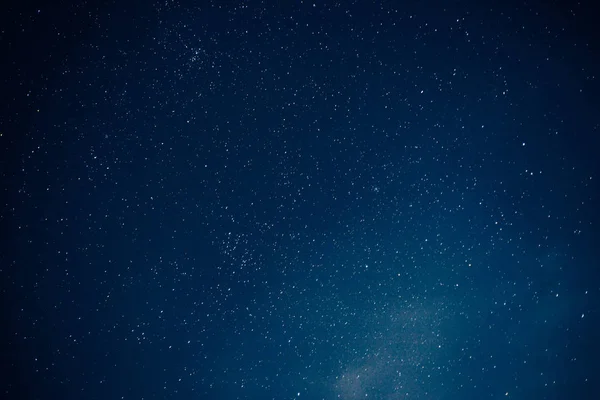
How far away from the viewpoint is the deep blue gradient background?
532 millimetres

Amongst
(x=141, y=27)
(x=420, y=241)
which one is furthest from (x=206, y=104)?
(x=420, y=241)

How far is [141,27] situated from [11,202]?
289 millimetres

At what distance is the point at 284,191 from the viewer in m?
0.59

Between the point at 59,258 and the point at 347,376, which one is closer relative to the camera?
the point at 59,258

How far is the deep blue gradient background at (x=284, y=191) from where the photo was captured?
532 mm

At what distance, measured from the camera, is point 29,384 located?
577 millimetres

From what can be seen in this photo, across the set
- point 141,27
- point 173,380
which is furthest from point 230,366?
point 141,27

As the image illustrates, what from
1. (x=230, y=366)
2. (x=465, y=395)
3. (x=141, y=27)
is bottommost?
(x=465, y=395)

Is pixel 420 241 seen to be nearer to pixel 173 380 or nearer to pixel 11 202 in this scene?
pixel 173 380

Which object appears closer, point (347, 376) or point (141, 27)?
point (141, 27)

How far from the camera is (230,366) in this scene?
0.62 m

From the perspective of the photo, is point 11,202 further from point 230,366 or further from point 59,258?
point 230,366

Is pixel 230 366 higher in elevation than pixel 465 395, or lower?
higher

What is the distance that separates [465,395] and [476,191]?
368 mm
